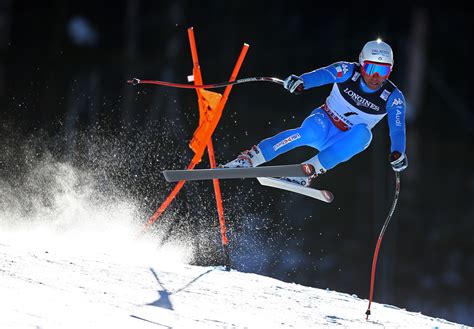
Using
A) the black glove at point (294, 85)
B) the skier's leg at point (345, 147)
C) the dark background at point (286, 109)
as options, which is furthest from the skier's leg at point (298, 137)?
the dark background at point (286, 109)

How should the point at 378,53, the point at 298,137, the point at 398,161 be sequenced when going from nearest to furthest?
the point at 398,161 < the point at 378,53 < the point at 298,137

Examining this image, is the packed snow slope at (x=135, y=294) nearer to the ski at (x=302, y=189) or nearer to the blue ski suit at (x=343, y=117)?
the ski at (x=302, y=189)

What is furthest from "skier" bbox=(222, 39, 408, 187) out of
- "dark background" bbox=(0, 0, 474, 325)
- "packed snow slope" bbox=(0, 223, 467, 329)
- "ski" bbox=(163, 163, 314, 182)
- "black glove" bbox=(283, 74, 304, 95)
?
"dark background" bbox=(0, 0, 474, 325)

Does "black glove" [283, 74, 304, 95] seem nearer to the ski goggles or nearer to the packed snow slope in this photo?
the ski goggles

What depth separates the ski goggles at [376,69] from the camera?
16.0 ft

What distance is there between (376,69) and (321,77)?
34cm

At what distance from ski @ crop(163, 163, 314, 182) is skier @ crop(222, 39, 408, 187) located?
8.1 inches

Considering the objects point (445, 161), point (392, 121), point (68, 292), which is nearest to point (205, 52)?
point (445, 161)

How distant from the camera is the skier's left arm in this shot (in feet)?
15.1

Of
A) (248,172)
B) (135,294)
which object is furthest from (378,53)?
(135,294)

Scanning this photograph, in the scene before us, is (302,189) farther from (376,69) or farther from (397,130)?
(376,69)

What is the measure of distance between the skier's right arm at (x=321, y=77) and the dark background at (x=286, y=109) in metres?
3.58

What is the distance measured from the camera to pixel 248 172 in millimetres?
4754

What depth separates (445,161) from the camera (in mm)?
11742
